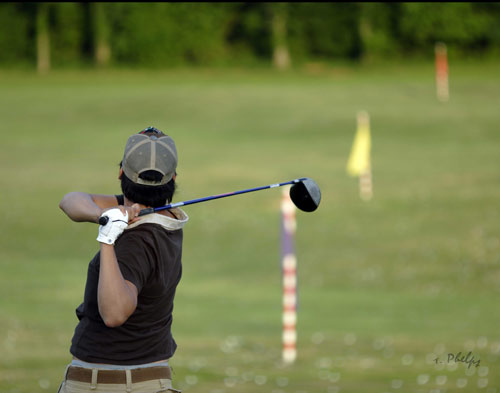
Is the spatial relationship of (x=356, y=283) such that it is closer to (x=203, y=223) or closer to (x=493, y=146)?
(x=203, y=223)

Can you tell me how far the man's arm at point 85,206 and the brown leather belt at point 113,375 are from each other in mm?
628

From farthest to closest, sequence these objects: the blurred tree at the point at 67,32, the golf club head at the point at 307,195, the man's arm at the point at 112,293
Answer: the blurred tree at the point at 67,32, the golf club head at the point at 307,195, the man's arm at the point at 112,293

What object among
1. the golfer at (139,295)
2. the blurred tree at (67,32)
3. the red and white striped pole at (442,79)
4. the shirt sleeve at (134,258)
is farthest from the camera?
the blurred tree at (67,32)

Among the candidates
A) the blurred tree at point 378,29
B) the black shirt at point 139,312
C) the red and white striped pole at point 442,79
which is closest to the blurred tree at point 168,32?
the blurred tree at point 378,29

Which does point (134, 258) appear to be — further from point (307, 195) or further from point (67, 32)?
point (67, 32)

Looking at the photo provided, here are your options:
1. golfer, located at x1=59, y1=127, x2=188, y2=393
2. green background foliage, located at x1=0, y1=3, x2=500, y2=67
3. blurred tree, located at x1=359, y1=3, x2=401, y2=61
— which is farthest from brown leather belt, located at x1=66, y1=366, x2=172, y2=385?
blurred tree, located at x1=359, y1=3, x2=401, y2=61

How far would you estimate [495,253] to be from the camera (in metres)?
19.3

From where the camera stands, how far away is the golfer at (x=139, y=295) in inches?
159

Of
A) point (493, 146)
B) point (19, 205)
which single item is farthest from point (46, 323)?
point (493, 146)

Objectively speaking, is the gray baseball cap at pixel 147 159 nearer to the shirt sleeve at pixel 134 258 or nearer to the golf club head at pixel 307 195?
the shirt sleeve at pixel 134 258

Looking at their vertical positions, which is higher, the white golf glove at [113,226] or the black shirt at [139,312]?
the white golf glove at [113,226]

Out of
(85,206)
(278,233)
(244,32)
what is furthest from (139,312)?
(244,32)

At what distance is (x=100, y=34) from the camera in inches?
2128

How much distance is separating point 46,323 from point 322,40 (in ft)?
158
